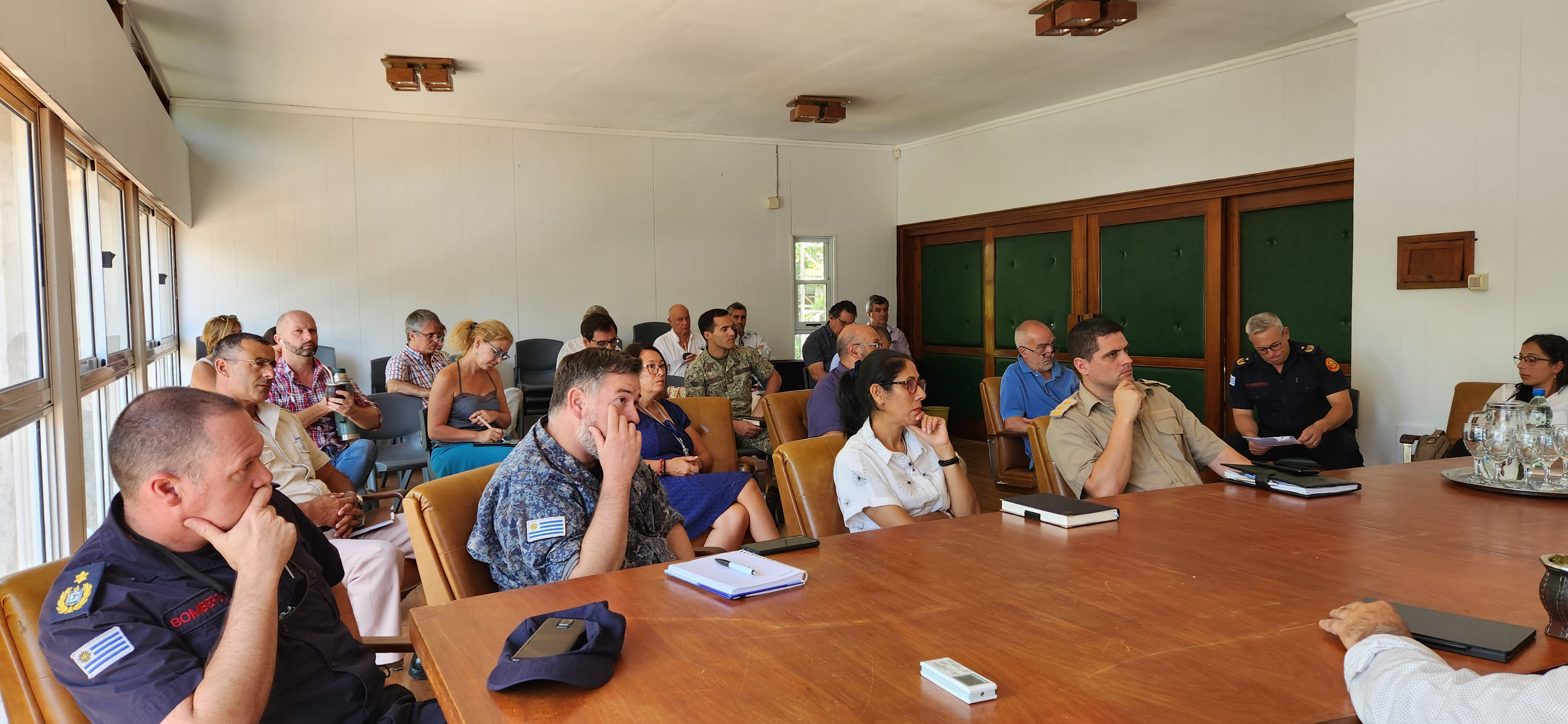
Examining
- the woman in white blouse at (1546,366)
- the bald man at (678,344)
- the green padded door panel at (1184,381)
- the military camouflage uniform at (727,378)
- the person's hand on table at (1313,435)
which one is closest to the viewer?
the woman in white blouse at (1546,366)

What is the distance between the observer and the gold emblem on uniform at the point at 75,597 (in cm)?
138

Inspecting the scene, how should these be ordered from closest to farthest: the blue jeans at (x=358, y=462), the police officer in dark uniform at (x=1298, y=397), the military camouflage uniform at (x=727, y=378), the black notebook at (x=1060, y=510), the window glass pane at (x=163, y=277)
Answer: the black notebook at (x=1060, y=510) < the blue jeans at (x=358, y=462) < the police officer in dark uniform at (x=1298, y=397) < the military camouflage uniform at (x=727, y=378) < the window glass pane at (x=163, y=277)

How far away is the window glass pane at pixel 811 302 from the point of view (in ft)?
32.3

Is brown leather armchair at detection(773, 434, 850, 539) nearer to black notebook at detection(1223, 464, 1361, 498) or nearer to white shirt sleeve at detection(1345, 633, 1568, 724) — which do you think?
black notebook at detection(1223, 464, 1361, 498)

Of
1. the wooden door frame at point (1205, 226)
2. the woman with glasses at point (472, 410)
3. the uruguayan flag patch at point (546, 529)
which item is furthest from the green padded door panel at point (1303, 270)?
the uruguayan flag patch at point (546, 529)

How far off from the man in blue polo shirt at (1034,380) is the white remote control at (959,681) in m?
3.92

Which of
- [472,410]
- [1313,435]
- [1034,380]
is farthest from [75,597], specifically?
[1313,435]

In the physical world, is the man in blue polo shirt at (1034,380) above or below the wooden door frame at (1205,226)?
below

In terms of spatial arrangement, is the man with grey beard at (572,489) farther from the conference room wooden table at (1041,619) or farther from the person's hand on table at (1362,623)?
the person's hand on table at (1362,623)

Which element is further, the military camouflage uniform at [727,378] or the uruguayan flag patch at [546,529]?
the military camouflage uniform at [727,378]

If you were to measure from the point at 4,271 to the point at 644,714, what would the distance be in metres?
2.82

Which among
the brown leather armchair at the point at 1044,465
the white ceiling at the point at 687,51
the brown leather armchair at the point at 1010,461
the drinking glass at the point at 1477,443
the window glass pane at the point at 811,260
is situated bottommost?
the brown leather armchair at the point at 1010,461

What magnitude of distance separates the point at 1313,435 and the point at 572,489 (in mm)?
4200

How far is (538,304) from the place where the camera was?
866 centimetres
